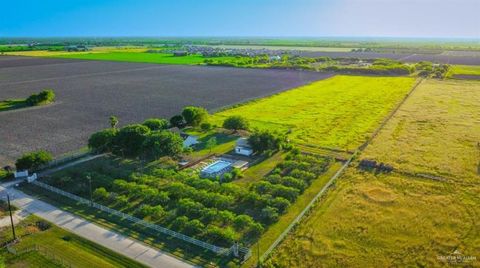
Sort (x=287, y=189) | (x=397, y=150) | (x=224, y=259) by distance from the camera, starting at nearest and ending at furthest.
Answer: (x=224, y=259) < (x=287, y=189) < (x=397, y=150)

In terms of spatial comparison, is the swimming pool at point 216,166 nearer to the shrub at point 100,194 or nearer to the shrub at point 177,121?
the shrub at point 100,194

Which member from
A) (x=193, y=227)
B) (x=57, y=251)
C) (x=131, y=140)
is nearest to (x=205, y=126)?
(x=131, y=140)

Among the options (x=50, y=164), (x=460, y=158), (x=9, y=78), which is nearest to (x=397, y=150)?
(x=460, y=158)

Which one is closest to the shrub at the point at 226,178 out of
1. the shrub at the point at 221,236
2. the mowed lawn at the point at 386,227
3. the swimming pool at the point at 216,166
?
the swimming pool at the point at 216,166

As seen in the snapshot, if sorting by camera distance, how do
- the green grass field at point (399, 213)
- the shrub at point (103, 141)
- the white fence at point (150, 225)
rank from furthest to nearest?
1. the shrub at point (103, 141)
2. the white fence at point (150, 225)
3. the green grass field at point (399, 213)

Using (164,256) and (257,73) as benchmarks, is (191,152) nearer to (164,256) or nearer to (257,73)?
(164,256)
